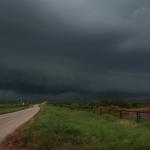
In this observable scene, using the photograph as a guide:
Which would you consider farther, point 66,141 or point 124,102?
point 124,102

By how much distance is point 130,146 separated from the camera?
16109 mm

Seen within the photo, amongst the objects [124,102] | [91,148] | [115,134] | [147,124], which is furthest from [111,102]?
[91,148]

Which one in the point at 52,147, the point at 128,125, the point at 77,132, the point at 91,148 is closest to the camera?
the point at 91,148

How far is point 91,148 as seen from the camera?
1722cm

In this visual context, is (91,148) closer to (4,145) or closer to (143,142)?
(143,142)

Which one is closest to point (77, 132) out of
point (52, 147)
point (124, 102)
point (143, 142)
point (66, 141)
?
point (66, 141)

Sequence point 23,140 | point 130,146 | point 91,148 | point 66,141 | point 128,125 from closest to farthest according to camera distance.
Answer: point 130,146
point 91,148
point 66,141
point 23,140
point 128,125

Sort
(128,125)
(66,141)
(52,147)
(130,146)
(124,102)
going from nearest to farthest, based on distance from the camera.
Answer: (130,146), (52,147), (66,141), (128,125), (124,102)

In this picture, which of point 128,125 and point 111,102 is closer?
point 128,125

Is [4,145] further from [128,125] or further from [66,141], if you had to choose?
[128,125]

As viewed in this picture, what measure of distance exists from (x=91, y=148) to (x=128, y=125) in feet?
44.0

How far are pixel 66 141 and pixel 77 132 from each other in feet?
12.1

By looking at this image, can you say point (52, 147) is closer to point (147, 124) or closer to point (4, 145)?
point (4, 145)

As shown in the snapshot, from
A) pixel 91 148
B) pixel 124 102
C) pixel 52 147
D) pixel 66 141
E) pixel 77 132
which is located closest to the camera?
pixel 91 148
